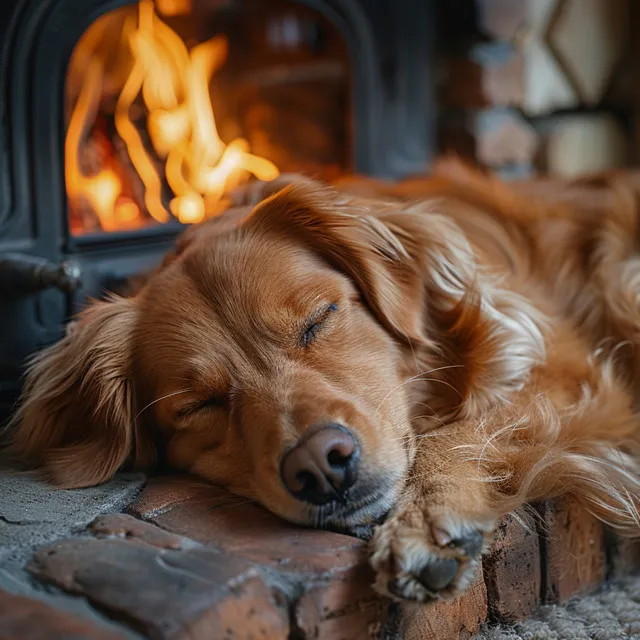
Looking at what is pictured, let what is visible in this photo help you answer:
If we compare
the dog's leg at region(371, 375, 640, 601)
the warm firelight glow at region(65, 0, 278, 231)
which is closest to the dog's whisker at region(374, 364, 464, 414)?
the dog's leg at region(371, 375, 640, 601)

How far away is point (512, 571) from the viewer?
1.88 metres

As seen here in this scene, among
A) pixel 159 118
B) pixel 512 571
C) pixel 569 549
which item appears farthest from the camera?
pixel 159 118

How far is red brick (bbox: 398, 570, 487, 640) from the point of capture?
1.66m

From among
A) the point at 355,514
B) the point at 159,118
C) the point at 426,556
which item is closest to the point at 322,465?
the point at 355,514

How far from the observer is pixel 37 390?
2.25 m

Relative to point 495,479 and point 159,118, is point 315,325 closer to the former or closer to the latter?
point 495,479

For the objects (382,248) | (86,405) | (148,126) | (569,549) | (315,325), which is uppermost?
(148,126)

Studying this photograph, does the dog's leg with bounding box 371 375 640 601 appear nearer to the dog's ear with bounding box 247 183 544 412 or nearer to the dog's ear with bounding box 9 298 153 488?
the dog's ear with bounding box 247 183 544 412

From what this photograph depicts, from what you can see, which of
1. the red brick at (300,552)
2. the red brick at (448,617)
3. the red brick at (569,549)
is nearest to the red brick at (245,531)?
the red brick at (300,552)

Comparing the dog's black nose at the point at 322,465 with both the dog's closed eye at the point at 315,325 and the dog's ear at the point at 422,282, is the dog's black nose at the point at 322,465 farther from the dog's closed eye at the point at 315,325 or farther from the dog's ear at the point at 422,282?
the dog's ear at the point at 422,282

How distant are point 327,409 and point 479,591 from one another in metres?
0.52

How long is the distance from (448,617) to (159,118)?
2.27 m

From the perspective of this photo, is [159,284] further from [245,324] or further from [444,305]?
[444,305]

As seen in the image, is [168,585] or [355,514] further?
[355,514]
